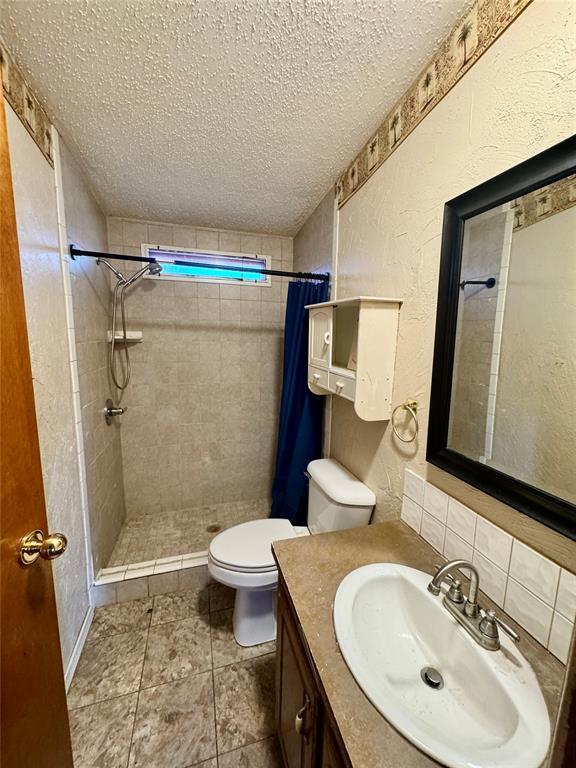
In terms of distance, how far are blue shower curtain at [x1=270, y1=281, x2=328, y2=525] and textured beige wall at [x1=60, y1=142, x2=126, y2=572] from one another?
1.12m

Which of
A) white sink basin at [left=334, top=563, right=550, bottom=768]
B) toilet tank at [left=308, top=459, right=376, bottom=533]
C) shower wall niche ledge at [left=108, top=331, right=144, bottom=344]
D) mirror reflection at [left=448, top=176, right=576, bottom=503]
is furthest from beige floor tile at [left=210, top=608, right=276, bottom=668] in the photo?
shower wall niche ledge at [left=108, top=331, right=144, bottom=344]

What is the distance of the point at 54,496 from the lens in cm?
119

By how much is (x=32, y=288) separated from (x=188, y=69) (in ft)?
2.95

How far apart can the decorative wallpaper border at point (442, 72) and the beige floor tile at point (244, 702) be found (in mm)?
2258

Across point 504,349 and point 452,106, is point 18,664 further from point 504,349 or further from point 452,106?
point 452,106

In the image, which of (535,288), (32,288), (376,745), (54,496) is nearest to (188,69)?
(32,288)

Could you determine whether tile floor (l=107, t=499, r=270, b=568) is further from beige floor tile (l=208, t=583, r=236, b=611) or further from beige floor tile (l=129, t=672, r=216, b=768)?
beige floor tile (l=129, t=672, r=216, b=768)

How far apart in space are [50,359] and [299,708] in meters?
1.42

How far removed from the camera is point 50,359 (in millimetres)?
1197

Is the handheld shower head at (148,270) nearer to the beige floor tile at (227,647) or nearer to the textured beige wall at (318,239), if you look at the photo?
the textured beige wall at (318,239)

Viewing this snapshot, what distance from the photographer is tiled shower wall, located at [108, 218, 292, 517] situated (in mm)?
2244

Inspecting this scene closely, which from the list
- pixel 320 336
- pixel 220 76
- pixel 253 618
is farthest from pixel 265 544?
pixel 220 76

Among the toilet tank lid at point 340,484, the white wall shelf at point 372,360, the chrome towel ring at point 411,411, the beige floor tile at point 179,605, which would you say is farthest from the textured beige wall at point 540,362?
the beige floor tile at point 179,605

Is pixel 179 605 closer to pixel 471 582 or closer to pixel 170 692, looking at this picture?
pixel 170 692
